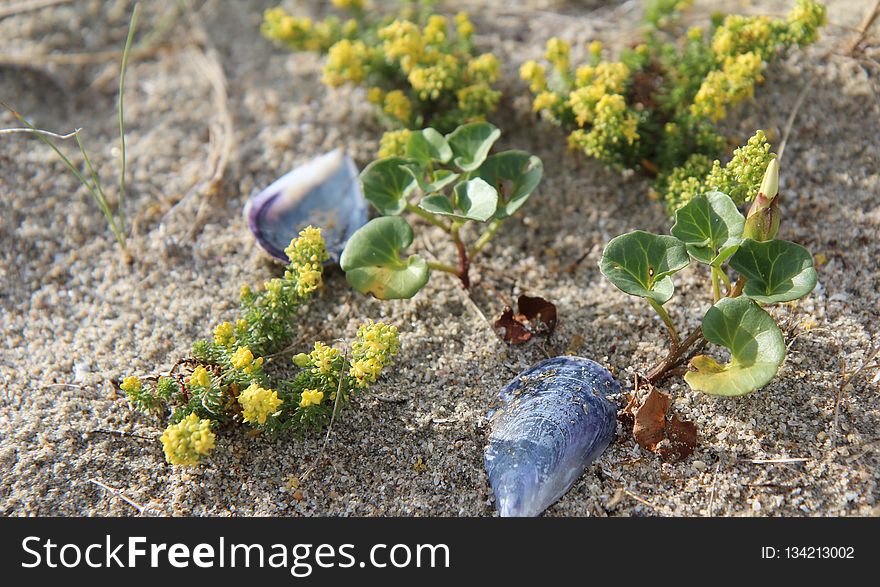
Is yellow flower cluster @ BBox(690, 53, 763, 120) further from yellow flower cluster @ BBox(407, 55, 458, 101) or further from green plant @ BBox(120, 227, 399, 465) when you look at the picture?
green plant @ BBox(120, 227, 399, 465)

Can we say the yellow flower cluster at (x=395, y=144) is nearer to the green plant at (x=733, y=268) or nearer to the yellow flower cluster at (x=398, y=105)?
the yellow flower cluster at (x=398, y=105)

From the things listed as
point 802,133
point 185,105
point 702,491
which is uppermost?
point 185,105

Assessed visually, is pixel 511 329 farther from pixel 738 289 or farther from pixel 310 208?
pixel 310 208

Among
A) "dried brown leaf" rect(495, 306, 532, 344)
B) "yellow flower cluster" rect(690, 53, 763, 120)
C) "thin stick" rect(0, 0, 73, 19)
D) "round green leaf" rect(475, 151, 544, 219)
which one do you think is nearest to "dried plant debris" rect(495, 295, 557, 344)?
"dried brown leaf" rect(495, 306, 532, 344)

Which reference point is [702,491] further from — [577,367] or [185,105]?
[185,105]

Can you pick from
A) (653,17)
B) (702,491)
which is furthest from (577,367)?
(653,17)
